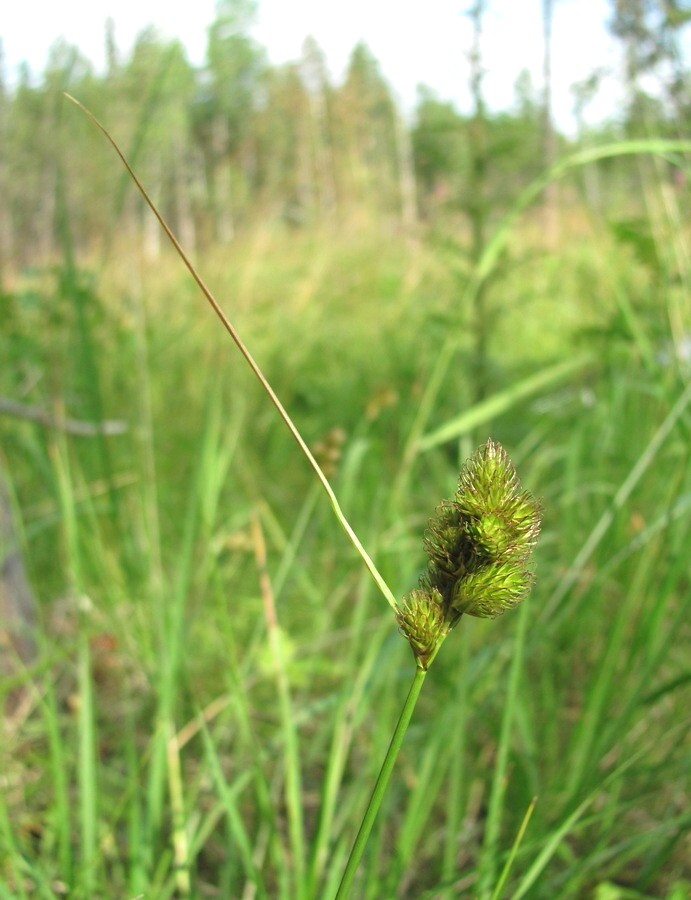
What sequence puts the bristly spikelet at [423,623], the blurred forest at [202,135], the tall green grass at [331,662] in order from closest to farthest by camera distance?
the bristly spikelet at [423,623], the tall green grass at [331,662], the blurred forest at [202,135]

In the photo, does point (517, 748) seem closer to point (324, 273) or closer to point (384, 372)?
point (384, 372)

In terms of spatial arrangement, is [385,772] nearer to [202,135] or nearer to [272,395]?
[272,395]

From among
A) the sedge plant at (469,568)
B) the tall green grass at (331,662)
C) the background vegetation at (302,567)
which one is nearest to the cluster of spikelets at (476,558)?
the sedge plant at (469,568)

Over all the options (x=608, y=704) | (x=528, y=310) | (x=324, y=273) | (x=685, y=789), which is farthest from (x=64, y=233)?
(x=324, y=273)

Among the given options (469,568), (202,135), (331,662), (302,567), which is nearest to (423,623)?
(469,568)

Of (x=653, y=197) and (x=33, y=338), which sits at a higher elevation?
(x=653, y=197)

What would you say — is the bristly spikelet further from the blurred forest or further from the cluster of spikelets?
the blurred forest

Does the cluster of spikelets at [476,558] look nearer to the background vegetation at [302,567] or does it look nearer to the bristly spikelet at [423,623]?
the bristly spikelet at [423,623]
